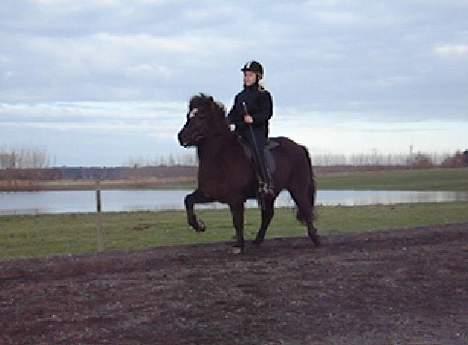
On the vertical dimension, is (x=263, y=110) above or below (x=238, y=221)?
above

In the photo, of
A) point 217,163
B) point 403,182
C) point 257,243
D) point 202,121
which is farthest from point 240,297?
point 403,182

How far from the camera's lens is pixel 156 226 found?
25094 mm

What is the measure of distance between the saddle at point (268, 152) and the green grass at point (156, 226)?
20.1 feet

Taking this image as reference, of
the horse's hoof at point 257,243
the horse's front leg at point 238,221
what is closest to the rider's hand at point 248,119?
the horse's front leg at point 238,221

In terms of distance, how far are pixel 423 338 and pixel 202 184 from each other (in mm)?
4584

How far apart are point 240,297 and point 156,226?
17.6 metres

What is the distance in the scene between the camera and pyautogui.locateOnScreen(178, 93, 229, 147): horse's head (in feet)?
34.1

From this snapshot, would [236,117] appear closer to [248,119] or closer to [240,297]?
[248,119]

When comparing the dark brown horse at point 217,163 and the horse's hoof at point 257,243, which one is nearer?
the dark brown horse at point 217,163

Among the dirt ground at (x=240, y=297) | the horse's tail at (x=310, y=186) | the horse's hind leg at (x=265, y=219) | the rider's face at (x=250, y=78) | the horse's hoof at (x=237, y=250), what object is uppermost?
the rider's face at (x=250, y=78)

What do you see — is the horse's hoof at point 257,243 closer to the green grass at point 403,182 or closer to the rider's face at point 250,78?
the rider's face at point 250,78

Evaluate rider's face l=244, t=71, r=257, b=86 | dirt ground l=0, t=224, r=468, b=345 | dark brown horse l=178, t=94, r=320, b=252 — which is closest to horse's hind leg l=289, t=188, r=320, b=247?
dirt ground l=0, t=224, r=468, b=345

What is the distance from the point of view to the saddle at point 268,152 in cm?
1073

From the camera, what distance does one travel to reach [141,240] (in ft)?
67.7
